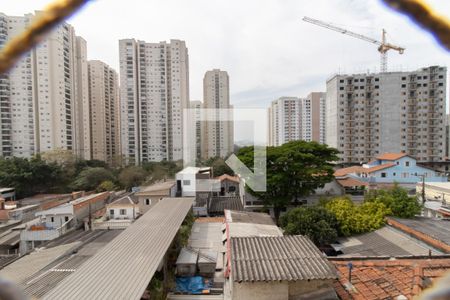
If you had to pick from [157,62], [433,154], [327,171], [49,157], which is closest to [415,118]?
[433,154]

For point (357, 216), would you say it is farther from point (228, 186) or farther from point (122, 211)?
point (228, 186)

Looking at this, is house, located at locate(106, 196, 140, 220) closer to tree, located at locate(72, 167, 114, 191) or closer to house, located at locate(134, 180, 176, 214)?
house, located at locate(134, 180, 176, 214)

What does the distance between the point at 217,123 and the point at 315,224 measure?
39.0 ft

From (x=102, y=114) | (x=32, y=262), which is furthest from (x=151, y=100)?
(x=32, y=262)

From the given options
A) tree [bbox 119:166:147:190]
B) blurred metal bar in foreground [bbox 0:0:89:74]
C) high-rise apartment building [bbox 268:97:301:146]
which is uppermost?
high-rise apartment building [bbox 268:97:301:146]

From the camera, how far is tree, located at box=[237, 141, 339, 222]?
35.1 feet

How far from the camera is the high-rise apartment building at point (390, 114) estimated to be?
26.1 m

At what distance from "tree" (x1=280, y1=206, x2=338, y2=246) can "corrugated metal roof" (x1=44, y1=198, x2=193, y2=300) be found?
3600mm

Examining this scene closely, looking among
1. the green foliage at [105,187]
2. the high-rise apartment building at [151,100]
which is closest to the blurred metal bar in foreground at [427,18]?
the green foliage at [105,187]

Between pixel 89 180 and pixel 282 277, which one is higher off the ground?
pixel 282 277

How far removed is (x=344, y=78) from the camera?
91.7 ft

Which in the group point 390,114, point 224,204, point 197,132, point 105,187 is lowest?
point 224,204

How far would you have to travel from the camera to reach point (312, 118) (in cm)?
3738

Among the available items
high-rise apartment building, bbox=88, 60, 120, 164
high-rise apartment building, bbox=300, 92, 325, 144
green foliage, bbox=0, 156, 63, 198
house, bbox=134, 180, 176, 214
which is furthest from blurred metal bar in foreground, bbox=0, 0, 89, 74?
high-rise apartment building, bbox=300, 92, 325, 144
